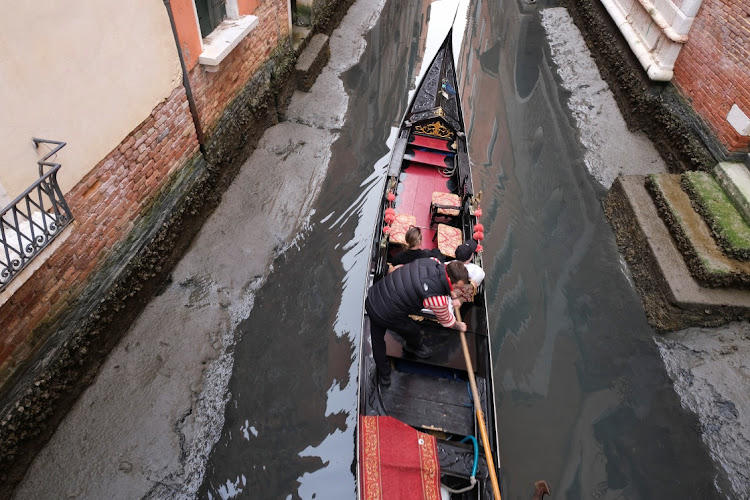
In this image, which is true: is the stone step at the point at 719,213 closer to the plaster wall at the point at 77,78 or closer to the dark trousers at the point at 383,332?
the dark trousers at the point at 383,332

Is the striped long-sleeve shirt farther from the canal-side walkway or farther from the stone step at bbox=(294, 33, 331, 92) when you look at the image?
the stone step at bbox=(294, 33, 331, 92)

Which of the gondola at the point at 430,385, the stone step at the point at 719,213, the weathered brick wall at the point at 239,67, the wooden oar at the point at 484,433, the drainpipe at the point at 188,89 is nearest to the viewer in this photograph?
the wooden oar at the point at 484,433

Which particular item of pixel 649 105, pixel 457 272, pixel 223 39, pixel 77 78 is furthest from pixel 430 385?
pixel 649 105

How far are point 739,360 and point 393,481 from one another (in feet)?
10.5

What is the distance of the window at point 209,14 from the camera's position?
15.0ft

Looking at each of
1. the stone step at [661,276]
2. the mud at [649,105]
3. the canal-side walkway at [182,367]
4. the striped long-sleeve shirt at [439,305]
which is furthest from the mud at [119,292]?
the mud at [649,105]

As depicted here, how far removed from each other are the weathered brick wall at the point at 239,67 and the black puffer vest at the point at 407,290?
8.94 ft

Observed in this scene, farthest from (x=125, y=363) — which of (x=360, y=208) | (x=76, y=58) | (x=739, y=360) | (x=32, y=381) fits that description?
(x=739, y=360)

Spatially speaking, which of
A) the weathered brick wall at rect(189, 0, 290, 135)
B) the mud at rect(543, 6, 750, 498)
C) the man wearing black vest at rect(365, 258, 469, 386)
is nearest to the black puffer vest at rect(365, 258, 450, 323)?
the man wearing black vest at rect(365, 258, 469, 386)

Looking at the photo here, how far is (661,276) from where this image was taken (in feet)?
14.4

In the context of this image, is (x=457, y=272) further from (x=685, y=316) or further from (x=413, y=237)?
(x=685, y=316)

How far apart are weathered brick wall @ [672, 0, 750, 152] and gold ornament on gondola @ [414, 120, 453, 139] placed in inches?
113

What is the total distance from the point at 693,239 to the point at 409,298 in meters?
3.03

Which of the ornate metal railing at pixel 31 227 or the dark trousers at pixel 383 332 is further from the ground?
the ornate metal railing at pixel 31 227
